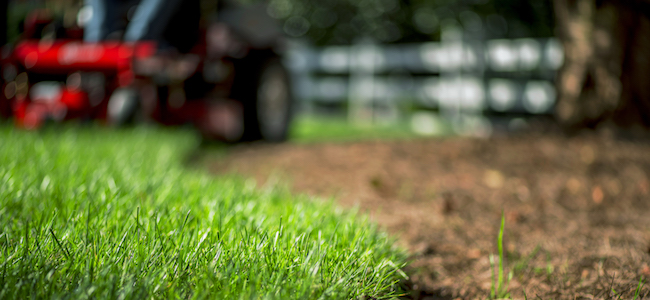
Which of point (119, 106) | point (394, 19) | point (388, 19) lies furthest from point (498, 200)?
point (388, 19)

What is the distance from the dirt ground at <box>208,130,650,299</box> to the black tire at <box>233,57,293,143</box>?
606mm

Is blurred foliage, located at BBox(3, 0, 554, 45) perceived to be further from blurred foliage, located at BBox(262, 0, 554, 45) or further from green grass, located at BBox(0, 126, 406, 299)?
green grass, located at BBox(0, 126, 406, 299)

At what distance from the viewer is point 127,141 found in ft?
12.4

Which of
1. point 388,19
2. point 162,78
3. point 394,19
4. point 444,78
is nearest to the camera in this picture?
point 162,78

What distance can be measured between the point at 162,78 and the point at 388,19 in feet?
41.5

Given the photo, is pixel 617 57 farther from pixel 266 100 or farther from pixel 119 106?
pixel 119 106

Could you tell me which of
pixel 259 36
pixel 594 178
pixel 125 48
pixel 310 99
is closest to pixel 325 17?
pixel 310 99

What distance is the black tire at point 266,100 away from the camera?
17.3 ft

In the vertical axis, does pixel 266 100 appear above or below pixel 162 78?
below

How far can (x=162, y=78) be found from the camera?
4.43 metres

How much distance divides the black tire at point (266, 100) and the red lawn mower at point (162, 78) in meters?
0.01

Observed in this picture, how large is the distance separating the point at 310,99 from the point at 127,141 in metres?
9.12

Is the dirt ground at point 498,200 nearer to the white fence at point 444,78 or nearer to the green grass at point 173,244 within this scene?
the green grass at point 173,244

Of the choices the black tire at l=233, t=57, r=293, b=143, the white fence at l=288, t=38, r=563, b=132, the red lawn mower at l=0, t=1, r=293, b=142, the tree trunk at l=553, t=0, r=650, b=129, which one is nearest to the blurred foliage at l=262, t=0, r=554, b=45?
the white fence at l=288, t=38, r=563, b=132
